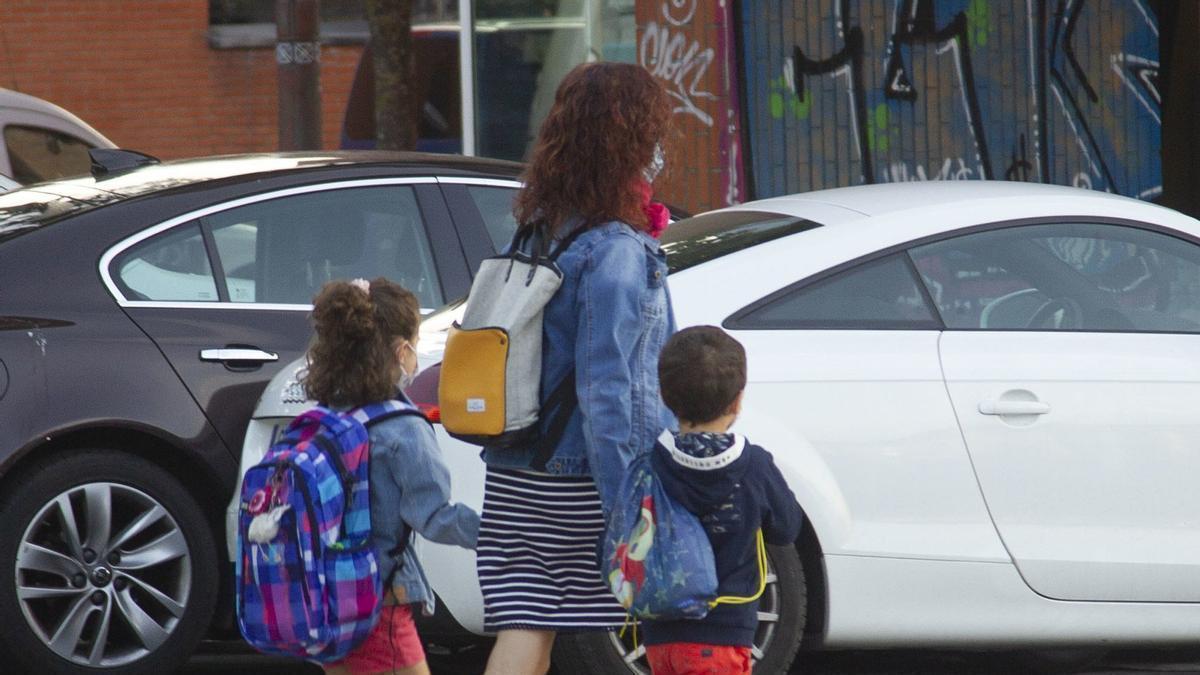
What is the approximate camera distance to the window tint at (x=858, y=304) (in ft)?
16.1

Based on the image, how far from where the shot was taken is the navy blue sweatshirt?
353 centimetres

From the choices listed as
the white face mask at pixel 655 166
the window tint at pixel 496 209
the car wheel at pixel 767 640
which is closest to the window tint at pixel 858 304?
the car wheel at pixel 767 640

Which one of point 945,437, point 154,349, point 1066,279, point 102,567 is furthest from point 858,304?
point 102,567

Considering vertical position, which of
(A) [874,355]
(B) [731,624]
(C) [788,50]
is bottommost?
(B) [731,624]

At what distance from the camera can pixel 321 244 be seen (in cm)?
595

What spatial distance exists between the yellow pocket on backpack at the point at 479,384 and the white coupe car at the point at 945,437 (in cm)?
106

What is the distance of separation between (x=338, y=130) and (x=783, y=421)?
10490 mm

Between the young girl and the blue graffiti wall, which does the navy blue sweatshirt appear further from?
the blue graffiti wall

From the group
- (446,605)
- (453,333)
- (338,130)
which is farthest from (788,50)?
(453,333)

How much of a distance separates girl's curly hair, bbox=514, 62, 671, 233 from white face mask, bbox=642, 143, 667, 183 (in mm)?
13

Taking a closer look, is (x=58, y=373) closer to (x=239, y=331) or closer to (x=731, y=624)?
(x=239, y=331)

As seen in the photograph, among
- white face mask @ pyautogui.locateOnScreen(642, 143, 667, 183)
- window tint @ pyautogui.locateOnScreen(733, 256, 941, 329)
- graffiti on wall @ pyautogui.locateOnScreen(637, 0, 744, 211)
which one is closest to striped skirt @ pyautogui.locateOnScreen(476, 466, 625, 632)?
white face mask @ pyautogui.locateOnScreen(642, 143, 667, 183)

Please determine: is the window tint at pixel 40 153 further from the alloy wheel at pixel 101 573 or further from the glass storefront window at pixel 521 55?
the alloy wheel at pixel 101 573

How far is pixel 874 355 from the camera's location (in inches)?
192
